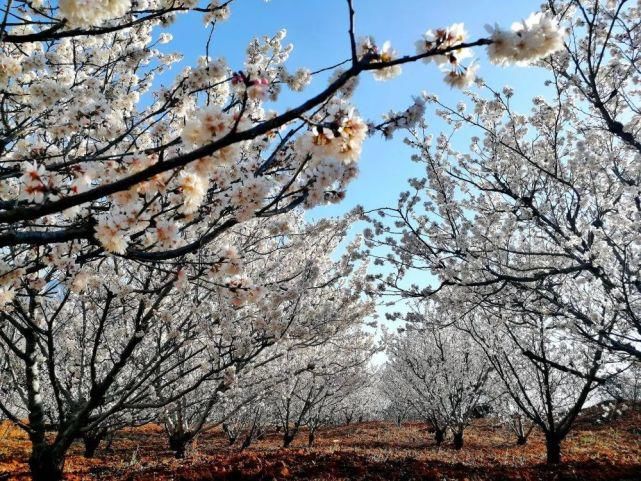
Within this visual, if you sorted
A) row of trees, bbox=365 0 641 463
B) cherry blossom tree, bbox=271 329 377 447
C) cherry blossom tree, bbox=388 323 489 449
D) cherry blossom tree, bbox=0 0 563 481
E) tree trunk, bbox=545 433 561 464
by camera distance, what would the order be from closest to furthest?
1. cherry blossom tree, bbox=0 0 563 481
2. row of trees, bbox=365 0 641 463
3. tree trunk, bbox=545 433 561 464
4. cherry blossom tree, bbox=271 329 377 447
5. cherry blossom tree, bbox=388 323 489 449

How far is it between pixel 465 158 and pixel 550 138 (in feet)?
3.86

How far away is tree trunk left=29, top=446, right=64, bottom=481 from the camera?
195 inches

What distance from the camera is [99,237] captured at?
2.12 metres

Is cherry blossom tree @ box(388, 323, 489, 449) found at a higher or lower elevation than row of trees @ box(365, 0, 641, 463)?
lower

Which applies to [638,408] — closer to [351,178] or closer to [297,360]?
[297,360]

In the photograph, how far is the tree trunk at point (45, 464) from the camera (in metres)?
4.96

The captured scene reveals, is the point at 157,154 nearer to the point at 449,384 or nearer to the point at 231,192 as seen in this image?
the point at 231,192

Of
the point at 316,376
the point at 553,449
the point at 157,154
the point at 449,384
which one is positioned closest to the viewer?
the point at 157,154

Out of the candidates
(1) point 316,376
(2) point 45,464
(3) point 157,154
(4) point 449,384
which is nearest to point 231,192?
(3) point 157,154

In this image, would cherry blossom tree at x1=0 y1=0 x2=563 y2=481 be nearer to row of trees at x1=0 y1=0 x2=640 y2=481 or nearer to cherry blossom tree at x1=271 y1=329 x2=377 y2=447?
row of trees at x1=0 y1=0 x2=640 y2=481

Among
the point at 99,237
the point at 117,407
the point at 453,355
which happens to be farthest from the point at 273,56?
the point at 453,355

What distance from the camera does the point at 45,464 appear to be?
498cm

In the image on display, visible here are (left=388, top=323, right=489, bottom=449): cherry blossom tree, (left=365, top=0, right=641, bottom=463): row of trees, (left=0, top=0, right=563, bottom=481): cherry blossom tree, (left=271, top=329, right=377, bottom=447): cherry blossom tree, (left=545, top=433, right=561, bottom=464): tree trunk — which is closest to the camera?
(left=0, top=0, right=563, bottom=481): cherry blossom tree

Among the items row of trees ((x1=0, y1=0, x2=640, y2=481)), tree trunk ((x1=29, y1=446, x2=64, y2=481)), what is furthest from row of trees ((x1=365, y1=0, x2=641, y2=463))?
tree trunk ((x1=29, y1=446, x2=64, y2=481))
